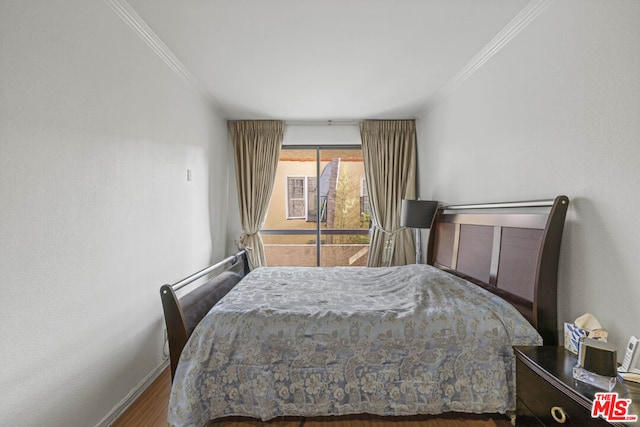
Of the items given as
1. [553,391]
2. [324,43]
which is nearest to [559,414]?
[553,391]

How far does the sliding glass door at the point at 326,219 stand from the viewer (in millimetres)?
4395

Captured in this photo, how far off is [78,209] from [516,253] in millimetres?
2518

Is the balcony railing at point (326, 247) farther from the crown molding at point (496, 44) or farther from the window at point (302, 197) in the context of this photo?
the crown molding at point (496, 44)

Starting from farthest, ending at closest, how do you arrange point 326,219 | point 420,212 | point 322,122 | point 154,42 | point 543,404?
point 326,219 < point 322,122 < point 420,212 < point 154,42 < point 543,404

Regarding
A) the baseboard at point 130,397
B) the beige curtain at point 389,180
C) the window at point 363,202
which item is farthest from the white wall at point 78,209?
the window at point 363,202

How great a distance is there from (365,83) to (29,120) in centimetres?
253

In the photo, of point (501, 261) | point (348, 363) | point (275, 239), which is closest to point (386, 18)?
point (501, 261)

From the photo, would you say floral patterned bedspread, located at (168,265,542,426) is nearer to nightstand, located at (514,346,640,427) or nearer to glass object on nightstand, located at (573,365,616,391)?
nightstand, located at (514,346,640,427)

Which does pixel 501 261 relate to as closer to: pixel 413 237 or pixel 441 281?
pixel 441 281

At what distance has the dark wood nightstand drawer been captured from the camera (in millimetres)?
1106

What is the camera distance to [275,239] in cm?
466

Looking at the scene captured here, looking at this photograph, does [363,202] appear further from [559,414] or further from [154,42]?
[559,414]

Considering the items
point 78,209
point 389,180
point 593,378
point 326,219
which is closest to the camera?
point 593,378

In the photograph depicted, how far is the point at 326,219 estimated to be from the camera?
4.50 metres
